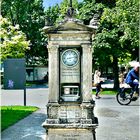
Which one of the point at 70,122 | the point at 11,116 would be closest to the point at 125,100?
the point at 11,116

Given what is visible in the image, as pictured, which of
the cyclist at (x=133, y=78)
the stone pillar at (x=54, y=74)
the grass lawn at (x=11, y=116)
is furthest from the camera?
the cyclist at (x=133, y=78)

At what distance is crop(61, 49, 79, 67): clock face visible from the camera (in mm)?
9422

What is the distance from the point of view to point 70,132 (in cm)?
934

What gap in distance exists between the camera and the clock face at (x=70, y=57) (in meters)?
9.42

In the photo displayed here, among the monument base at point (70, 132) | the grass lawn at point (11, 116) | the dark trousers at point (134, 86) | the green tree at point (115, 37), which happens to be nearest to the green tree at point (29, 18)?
the green tree at point (115, 37)

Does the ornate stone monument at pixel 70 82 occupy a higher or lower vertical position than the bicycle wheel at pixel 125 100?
higher

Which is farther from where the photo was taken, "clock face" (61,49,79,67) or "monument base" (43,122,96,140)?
"clock face" (61,49,79,67)

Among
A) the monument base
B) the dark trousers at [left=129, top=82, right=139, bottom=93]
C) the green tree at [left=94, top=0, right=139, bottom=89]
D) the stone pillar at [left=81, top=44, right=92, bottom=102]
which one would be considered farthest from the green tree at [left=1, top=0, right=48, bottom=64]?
the monument base

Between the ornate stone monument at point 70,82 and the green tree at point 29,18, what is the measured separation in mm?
34218

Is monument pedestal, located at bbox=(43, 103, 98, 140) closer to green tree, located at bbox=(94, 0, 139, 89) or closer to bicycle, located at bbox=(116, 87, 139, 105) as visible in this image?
bicycle, located at bbox=(116, 87, 139, 105)

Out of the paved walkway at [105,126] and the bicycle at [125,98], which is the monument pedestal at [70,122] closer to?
the paved walkway at [105,126]

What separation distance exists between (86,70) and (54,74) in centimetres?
74

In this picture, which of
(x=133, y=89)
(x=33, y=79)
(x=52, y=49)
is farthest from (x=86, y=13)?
(x=33, y=79)

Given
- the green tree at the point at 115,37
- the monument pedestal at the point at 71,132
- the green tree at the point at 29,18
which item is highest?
the green tree at the point at 29,18
